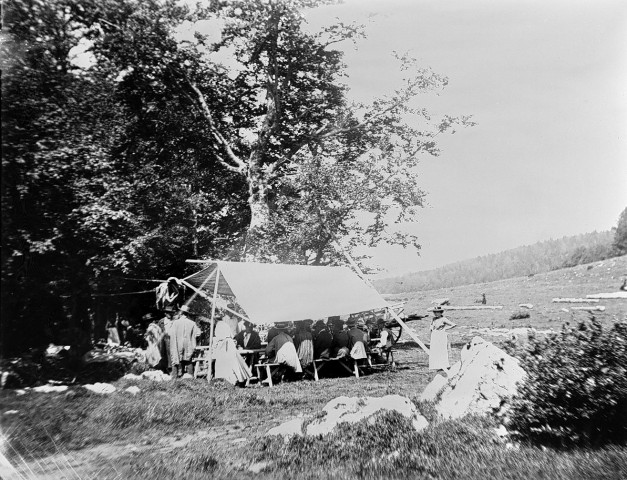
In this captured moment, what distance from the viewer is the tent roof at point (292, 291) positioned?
25.6 ft

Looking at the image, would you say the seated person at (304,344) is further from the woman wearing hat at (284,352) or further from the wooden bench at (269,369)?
the wooden bench at (269,369)

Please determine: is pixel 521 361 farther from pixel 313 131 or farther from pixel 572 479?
pixel 313 131

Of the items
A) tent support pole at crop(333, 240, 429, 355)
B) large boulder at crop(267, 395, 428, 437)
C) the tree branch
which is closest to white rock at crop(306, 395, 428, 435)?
large boulder at crop(267, 395, 428, 437)

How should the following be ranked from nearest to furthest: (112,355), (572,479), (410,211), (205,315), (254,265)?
(572,479) → (410,211) → (254,265) → (112,355) → (205,315)

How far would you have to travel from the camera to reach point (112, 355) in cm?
1041

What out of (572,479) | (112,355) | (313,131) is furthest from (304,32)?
(112,355)

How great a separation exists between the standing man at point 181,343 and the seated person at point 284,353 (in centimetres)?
150

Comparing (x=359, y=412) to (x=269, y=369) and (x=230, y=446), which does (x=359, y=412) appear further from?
(x=269, y=369)

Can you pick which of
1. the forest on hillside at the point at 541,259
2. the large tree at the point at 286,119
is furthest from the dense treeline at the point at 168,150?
the forest on hillside at the point at 541,259

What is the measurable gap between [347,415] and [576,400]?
2.25m

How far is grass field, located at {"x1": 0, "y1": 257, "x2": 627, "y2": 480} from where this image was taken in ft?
13.8

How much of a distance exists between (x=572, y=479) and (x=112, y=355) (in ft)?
30.3

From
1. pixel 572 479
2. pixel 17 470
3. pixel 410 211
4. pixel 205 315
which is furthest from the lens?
pixel 205 315

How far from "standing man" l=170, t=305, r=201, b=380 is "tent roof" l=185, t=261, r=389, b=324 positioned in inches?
43.3
